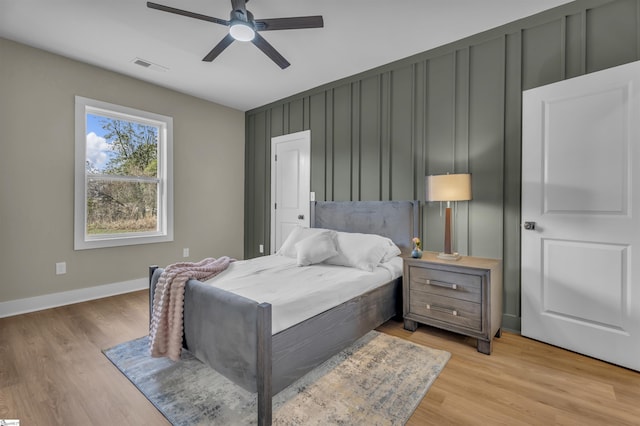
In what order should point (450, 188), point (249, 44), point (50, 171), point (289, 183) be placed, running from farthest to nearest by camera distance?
point (289, 183), point (50, 171), point (249, 44), point (450, 188)

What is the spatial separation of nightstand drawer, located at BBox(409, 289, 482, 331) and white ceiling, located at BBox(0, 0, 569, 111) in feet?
7.59

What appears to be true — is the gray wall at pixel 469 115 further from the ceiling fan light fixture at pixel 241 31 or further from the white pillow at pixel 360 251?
the ceiling fan light fixture at pixel 241 31

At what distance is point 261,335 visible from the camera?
1461 mm

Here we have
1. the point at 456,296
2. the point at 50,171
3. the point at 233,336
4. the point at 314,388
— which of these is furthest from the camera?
the point at 50,171

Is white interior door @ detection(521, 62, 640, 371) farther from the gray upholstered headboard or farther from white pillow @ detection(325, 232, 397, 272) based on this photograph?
white pillow @ detection(325, 232, 397, 272)

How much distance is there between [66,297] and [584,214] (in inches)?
191

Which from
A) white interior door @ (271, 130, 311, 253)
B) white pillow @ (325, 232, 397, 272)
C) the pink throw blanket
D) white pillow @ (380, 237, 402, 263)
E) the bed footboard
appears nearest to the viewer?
the bed footboard

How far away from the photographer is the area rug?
60.9 inches

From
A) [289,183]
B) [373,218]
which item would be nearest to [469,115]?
[373,218]

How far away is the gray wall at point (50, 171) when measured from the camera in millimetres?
2891

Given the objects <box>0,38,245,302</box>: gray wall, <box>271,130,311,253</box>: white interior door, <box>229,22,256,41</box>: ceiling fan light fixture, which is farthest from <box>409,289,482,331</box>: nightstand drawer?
<box>0,38,245,302</box>: gray wall

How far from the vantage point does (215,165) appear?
15.1 feet

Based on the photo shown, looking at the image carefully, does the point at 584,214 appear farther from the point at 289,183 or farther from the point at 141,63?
the point at 141,63

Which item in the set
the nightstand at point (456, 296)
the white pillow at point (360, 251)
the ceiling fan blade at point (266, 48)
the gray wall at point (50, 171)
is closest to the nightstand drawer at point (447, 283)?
the nightstand at point (456, 296)
